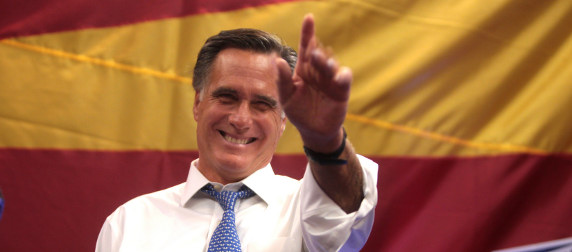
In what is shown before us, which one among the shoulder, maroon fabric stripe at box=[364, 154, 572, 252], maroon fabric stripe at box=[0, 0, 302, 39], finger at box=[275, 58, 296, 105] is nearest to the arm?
finger at box=[275, 58, 296, 105]

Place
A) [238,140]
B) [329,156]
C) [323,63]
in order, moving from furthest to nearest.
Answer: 1. [238,140]
2. [329,156]
3. [323,63]

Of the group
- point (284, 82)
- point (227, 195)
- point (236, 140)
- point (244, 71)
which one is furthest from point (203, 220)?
point (284, 82)

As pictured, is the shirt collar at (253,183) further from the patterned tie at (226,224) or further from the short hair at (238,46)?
the short hair at (238,46)

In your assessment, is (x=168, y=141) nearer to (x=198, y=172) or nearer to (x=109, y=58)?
(x=109, y=58)

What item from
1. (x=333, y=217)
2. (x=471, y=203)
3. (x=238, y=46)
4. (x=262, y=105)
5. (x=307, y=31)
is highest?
(x=307, y=31)

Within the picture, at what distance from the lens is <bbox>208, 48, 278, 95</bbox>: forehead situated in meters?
1.56

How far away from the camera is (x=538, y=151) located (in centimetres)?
204

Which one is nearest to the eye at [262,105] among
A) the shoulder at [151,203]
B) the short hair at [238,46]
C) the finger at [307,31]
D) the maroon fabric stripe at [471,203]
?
the short hair at [238,46]

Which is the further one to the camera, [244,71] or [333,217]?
[244,71]

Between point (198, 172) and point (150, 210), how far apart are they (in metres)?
0.14

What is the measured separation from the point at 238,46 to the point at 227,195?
0.36 meters

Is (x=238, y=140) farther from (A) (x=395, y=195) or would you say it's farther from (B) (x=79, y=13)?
(B) (x=79, y=13)

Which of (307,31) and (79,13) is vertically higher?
(307,31)

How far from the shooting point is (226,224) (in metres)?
1.46
